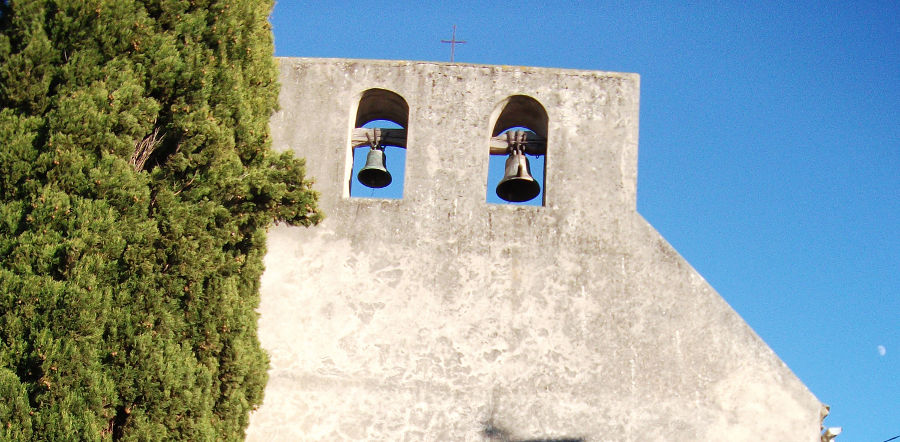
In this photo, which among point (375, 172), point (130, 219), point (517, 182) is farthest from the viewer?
point (375, 172)

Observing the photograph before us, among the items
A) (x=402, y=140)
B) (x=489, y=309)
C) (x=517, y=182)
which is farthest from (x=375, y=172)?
(x=489, y=309)

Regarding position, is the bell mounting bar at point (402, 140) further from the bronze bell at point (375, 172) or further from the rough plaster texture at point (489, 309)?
the rough plaster texture at point (489, 309)

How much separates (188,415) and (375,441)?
1.78m

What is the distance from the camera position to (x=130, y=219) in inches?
389

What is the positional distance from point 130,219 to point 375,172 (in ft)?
10.8

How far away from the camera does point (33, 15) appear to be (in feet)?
33.2

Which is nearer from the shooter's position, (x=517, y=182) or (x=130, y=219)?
(x=130, y=219)

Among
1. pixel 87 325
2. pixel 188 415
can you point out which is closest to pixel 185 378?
pixel 188 415

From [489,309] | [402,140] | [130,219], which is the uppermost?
[402,140]

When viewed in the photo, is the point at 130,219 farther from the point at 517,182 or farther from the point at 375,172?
the point at 517,182

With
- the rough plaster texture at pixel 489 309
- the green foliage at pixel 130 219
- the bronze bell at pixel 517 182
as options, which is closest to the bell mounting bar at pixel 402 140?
the bronze bell at pixel 517 182

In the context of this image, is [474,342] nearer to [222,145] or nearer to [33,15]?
[222,145]

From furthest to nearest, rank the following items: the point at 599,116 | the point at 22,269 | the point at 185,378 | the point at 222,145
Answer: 1. the point at 599,116
2. the point at 222,145
3. the point at 185,378
4. the point at 22,269

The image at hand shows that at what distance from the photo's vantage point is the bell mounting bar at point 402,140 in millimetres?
12570
